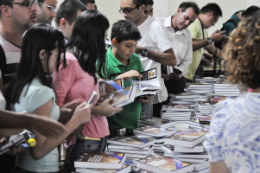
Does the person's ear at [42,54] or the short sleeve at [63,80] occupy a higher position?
the person's ear at [42,54]

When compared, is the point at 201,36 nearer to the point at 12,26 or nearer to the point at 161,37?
the point at 161,37

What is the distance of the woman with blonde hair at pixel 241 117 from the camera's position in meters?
0.82

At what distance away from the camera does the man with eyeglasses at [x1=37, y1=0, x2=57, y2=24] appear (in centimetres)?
174

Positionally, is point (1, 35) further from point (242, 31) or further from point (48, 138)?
point (242, 31)

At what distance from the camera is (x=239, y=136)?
0.84 m

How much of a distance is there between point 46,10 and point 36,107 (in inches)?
35.6

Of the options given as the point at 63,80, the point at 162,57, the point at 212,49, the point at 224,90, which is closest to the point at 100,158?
the point at 63,80

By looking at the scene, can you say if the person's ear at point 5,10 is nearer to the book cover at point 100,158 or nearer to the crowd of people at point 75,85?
the crowd of people at point 75,85

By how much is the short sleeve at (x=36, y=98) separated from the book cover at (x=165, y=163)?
660 millimetres

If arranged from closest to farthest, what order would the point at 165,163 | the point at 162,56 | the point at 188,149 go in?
the point at 165,163 < the point at 188,149 < the point at 162,56

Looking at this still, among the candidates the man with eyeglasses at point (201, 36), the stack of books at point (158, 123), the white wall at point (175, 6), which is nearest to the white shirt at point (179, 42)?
the man with eyeglasses at point (201, 36)

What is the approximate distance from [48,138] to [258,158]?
79 centimetres

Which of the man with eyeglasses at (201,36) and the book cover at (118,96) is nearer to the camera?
the book cover at (118,96)

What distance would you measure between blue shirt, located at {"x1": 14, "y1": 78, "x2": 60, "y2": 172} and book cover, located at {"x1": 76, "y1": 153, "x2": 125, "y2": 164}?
0.53 ft
